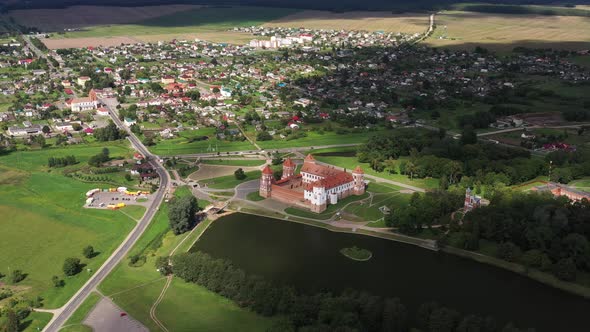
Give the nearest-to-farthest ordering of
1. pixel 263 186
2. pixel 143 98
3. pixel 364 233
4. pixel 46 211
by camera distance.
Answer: pixel 364 233, pixel 46 211, pixel 263 186, pixel 143 98

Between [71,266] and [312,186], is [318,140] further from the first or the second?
[71,266]

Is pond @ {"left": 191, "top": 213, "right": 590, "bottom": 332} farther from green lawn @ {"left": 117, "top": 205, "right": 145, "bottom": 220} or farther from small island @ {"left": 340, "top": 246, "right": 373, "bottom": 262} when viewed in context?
green lawn @ {"left": 117, "top": 205, "right": 145, "bottom": 220}

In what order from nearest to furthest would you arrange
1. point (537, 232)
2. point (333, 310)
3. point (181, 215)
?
point (333, 310)
point (537, 232)
point (181, 215)

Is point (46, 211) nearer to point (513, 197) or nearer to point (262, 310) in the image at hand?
point (262, 310)

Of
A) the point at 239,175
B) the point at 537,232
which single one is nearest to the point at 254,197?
the point at 239,175

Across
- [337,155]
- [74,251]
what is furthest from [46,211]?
[337,155]

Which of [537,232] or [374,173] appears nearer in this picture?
[537,232]

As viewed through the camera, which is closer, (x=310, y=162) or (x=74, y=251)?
(x=74, y=251)

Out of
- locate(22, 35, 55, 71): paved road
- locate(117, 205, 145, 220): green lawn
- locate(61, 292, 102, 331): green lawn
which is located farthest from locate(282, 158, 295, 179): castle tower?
locate(22, 35, 55, 71): paved road
